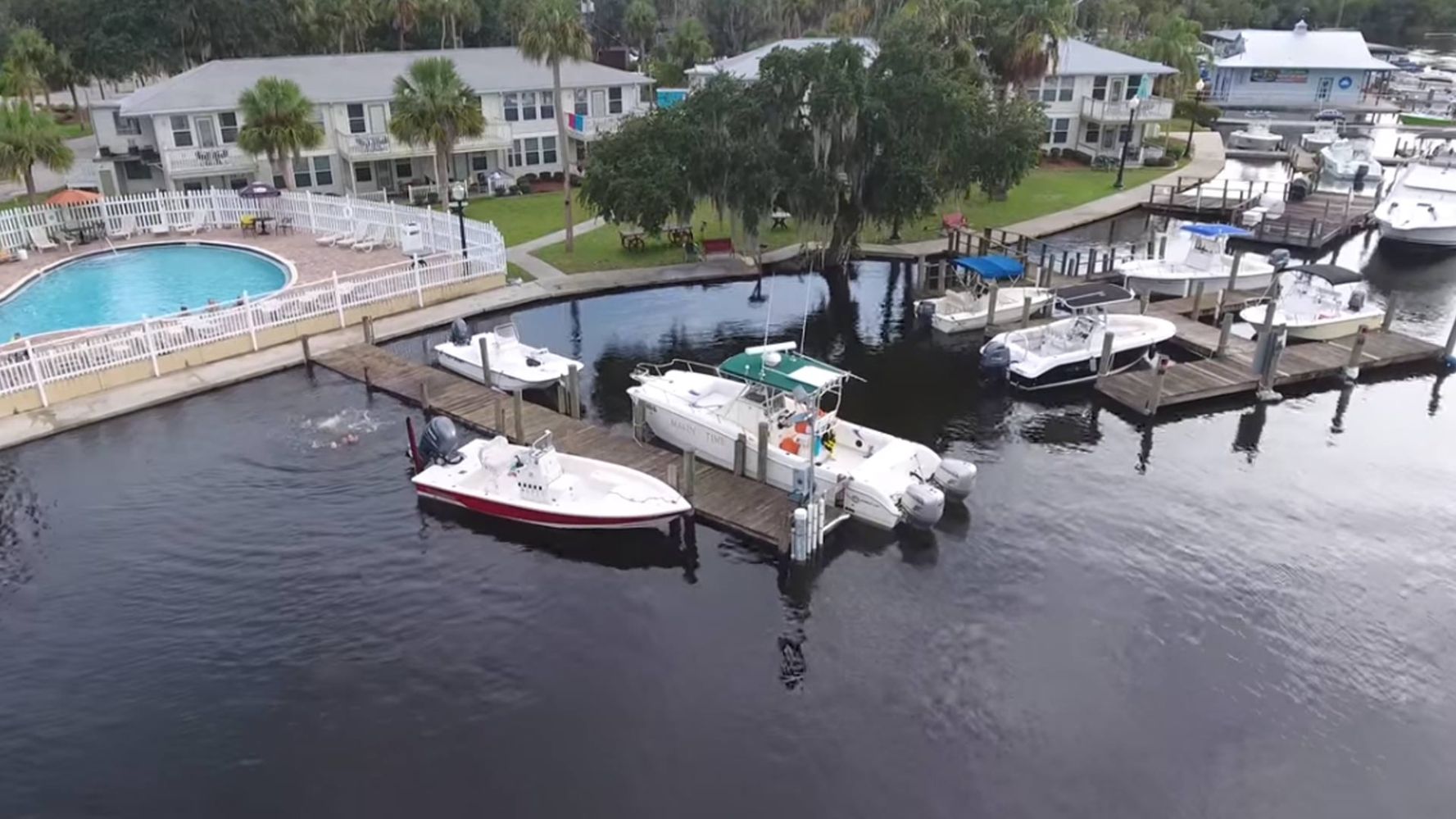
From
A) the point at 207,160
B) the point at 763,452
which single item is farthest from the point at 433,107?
the point at 763,452

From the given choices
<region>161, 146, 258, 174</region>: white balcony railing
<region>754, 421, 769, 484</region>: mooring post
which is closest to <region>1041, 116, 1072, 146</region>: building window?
<region>754, 421, 769, 484</region>: mooring post

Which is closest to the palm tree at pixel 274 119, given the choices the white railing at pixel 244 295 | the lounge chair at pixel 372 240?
the white railing at pixel 244 295

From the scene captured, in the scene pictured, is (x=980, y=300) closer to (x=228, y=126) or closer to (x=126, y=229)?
(x=126, y=229)

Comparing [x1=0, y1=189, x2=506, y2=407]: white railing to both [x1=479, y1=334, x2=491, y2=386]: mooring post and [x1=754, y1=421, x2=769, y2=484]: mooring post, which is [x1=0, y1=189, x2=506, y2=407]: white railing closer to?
[x1=479, y1=334, x2=491, y2=386]: mooring post

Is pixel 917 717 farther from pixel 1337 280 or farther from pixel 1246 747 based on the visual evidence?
pixel 1337 280

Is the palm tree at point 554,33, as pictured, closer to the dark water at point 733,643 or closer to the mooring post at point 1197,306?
the dark water at point 733,643

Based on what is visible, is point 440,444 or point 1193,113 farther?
point 1193,113
